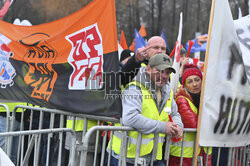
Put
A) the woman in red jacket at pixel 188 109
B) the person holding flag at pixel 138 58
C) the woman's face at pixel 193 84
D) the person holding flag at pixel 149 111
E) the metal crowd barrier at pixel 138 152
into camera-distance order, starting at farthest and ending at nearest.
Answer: the woman's face at pixel 193 84
the person holding flag at pixel 138 58
the woman in red jacket at pixel 188 109
the person holding flag at pixel 149 111
the metal crowd barrier at pixel 138 152

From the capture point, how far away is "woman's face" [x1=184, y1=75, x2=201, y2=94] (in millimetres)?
3598

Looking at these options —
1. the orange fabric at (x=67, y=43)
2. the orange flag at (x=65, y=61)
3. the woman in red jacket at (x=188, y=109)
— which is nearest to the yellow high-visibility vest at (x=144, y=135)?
the orange flag at (x=65, y=61)

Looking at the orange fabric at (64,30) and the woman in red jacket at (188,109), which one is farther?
the woman in red jacket at (188,109)

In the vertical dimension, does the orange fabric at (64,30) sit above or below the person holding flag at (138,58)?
above

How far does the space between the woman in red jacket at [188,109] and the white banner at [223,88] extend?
0.26 meters

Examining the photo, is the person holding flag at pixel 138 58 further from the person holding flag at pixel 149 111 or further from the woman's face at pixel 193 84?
the woman's face at pixel 193 84

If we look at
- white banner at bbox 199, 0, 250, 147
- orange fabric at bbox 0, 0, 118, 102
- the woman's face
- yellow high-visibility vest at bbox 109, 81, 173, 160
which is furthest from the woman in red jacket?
orange fabric at bbox 0, 0, 118, 102

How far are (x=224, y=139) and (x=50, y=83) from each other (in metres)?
2.31

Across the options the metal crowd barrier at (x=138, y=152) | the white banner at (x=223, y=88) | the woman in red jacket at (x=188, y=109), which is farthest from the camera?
the woman in red jacket at (x=188, y=109)

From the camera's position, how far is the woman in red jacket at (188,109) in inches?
128

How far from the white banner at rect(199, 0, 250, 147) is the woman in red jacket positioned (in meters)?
0.26

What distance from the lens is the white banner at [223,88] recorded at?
307 cm

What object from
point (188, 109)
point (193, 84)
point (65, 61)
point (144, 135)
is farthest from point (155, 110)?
point (65, 61)

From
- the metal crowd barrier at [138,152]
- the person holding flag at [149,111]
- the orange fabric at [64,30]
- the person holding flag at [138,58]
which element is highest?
the orange fabric at [64,30]
